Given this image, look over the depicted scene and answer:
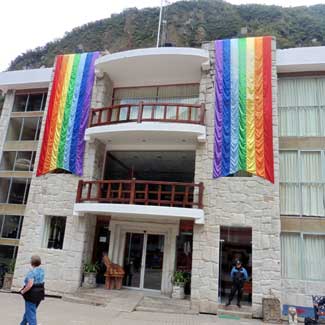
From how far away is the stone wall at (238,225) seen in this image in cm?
1031

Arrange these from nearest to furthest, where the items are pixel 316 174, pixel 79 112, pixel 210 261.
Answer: pixel 210 261
pixel 316 174
pixel 79 112

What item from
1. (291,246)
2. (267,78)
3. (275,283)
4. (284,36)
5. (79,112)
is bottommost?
(275,283)

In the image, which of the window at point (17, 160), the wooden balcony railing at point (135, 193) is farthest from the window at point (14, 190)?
the wooden balcony railing at point (135, 193)

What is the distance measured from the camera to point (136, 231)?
43.3 ft

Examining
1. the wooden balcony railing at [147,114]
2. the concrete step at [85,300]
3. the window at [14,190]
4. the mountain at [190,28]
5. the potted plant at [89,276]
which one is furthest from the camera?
the mountain at [190,28]

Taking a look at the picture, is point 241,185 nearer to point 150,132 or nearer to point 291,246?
point 291,246

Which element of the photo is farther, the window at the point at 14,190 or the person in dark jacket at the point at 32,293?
the window at the point at 14,190

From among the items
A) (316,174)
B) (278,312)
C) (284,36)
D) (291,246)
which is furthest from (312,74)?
(284,36)

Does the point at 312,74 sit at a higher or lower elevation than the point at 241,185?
higher

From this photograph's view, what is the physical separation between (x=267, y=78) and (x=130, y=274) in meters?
9.83

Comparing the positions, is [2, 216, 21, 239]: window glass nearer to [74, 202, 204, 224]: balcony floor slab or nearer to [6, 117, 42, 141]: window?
[6, 117, 42, 141]: window

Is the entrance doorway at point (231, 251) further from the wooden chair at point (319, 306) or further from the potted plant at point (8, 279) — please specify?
the potted plant at point (8, 279)

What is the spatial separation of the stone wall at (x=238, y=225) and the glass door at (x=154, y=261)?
7.09ft

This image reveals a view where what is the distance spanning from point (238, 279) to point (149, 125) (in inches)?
253
